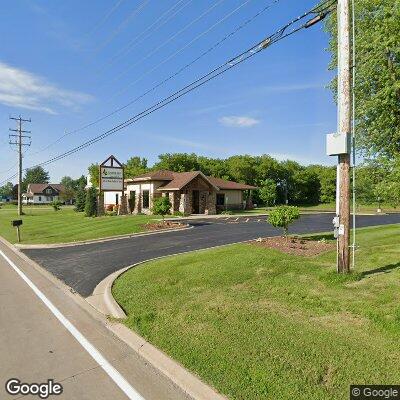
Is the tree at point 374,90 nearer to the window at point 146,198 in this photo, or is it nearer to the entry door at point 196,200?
the entry door at point 196,200

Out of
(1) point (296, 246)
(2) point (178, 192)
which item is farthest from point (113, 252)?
(2) point (178, 192)

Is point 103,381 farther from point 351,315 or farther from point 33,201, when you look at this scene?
point 33,201

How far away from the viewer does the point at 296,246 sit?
14336mm

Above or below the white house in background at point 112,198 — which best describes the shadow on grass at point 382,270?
below

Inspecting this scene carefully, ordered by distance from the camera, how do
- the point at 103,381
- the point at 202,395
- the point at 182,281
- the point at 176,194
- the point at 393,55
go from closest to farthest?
1. the point at 202,395
2. the point at 103,381
3. the point at 182,281
4. the point at 393,55
5. the point at 176,194

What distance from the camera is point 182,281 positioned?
404 inches

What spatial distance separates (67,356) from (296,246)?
1019 cm

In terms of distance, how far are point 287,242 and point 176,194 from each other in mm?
23689

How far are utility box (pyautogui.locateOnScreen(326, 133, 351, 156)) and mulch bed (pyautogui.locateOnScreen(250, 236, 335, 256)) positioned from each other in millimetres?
4640

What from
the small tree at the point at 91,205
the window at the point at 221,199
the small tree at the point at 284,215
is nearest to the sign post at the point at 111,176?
the small tree at the point at 91,205

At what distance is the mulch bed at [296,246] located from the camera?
1326 centimetres

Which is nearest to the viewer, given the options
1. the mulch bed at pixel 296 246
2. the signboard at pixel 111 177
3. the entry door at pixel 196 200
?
the mulch bed at pixel 296 246

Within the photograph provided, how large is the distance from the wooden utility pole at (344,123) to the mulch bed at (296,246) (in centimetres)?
335

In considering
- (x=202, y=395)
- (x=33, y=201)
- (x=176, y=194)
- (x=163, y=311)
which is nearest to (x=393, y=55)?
(x=163, y=311)
